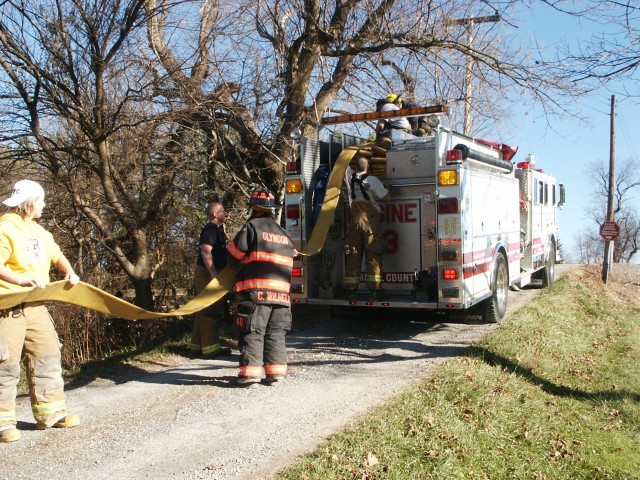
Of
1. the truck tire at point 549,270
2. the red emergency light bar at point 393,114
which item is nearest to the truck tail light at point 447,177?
the red emergency light bar at point 393,114

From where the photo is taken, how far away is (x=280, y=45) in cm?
1093

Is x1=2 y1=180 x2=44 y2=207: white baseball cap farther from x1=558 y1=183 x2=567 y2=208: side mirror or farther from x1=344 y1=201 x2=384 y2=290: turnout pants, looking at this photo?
x1=558 y1=183 x2=567 y2=208: side mirror

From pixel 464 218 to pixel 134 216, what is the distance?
4572 mm

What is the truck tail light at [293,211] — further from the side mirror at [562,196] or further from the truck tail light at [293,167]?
the side mirror at [562,196]

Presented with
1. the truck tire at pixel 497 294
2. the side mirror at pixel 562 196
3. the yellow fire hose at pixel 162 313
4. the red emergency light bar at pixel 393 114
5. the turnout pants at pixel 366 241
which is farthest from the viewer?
the side mirror at pixel 562 196

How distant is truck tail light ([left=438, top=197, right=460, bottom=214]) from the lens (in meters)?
7.42

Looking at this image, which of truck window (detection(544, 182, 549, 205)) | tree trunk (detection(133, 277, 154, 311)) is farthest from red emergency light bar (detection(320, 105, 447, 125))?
truck window (detection(544, 182, 549, 205))

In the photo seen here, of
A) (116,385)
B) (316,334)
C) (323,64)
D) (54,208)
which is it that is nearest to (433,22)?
(323,64)

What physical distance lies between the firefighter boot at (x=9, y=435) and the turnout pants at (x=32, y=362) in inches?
1.1

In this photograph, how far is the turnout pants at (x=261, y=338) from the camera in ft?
19.7

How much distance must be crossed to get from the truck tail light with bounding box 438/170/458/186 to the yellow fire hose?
1200 mm

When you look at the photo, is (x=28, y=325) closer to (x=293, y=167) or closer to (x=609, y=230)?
(x=293, y=167)

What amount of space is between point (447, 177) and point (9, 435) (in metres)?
5.18

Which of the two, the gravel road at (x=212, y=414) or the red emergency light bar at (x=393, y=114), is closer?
the gravel road at (x=212, y=414)
